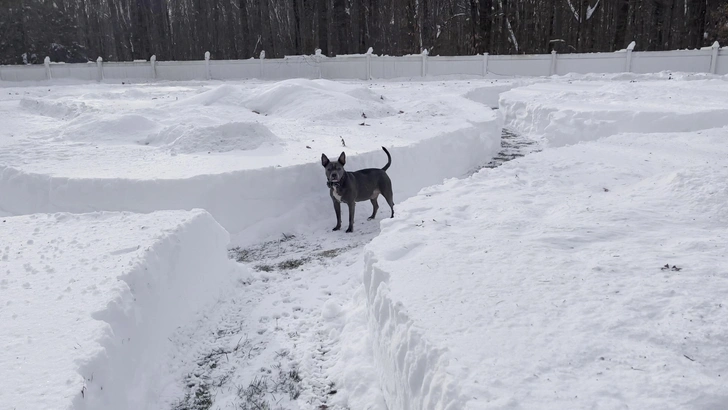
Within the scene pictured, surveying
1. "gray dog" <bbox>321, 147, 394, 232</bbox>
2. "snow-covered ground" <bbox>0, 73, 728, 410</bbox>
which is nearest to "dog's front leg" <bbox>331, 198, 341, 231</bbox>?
"gray dog" <bbox>321, 147, 394, 232</bbox>

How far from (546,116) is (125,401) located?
43.1 feet

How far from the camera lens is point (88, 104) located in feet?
52.7

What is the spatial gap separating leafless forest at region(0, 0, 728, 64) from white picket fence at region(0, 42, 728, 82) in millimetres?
6777

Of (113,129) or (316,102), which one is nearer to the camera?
(113,129)

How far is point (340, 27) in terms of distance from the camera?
123 ft

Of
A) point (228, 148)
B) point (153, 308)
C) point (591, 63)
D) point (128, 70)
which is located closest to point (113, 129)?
point (228, 148)

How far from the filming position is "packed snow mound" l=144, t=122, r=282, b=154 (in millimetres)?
9906

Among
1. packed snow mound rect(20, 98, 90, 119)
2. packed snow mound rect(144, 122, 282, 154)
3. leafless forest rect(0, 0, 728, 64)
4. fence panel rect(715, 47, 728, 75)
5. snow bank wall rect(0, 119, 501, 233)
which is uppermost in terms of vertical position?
leafless forest rect(0, 0, 728, 64)

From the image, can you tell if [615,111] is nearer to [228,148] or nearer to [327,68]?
[228,148]

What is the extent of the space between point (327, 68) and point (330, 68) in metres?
0.17

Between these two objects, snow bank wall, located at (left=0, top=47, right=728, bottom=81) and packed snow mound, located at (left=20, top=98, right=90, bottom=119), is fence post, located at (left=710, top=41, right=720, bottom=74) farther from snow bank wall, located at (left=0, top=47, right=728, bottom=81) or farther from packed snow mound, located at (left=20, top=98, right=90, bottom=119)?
packed snow mound, located at (left=20, top=98, right=90, bottom=119)

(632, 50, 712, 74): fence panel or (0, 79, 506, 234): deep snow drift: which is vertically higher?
(632, 50, 712, 74): fence panel

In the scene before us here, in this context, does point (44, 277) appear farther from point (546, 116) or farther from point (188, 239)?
point (546, 116)

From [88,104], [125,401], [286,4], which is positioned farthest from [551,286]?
[286,4]
